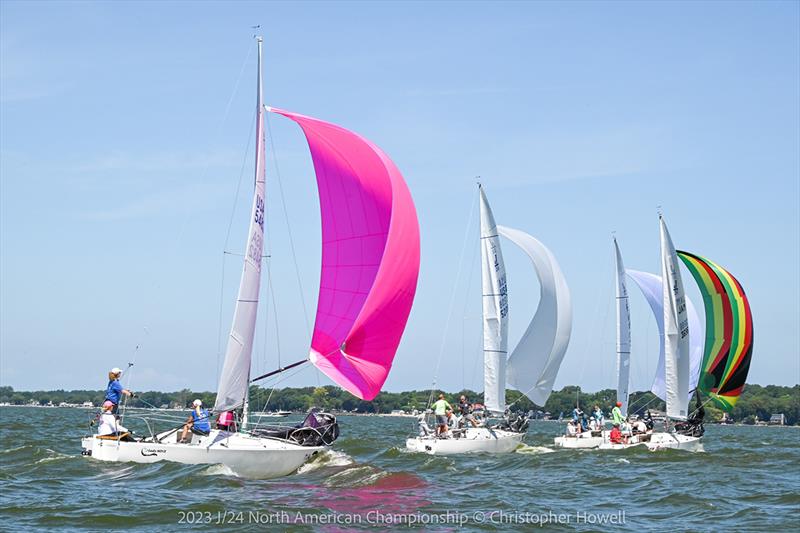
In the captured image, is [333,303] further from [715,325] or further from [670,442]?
[715,325]

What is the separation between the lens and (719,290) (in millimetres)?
39750

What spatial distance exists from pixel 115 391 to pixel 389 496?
6.10m

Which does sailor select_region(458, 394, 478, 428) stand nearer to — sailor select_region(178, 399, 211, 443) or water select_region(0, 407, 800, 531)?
water select_region(0, 407, 800, 531)

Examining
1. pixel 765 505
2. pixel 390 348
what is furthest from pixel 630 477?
pixel 390 348

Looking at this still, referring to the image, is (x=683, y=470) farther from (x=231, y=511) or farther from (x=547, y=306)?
(x=231, y=511)

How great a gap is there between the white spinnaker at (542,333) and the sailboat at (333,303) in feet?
53.8

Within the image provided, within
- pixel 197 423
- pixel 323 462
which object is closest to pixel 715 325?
pixel 323 462

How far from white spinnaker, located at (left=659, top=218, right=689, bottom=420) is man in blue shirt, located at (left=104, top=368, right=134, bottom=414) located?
20035 millimetres

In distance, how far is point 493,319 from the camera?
34781mm

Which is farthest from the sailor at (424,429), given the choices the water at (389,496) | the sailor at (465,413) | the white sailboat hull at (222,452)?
the white sailboat hull at (222,452)

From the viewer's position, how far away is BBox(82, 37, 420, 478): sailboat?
20.9 m

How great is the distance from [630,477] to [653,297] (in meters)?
20.8

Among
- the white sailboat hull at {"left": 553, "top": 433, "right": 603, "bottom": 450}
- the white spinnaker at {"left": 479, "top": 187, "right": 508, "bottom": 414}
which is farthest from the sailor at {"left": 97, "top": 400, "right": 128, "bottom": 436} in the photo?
the white sailboat hull at {"left": 553, "top": 433, "right": 603, "bottom": 450}

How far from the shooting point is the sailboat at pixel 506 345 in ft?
102
